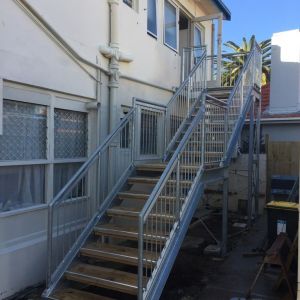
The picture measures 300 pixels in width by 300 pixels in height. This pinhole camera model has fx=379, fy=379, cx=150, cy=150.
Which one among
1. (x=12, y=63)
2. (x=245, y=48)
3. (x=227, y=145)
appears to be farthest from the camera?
(x=245, y=48)

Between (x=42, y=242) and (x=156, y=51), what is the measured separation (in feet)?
14.7

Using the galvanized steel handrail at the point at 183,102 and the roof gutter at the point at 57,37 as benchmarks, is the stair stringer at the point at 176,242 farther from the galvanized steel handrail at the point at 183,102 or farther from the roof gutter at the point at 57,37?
the roof gutter at the point at 57,37

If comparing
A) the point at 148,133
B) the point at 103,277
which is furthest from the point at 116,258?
the point at 148,133

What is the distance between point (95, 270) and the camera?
445 cm

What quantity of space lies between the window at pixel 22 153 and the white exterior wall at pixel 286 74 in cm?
949

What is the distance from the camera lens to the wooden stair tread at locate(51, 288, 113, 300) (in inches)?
163

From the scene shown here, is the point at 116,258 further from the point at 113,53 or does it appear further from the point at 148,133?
the point at 113,53

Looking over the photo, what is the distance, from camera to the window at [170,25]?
841 centimetres

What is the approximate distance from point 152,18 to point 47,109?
3.74 metres

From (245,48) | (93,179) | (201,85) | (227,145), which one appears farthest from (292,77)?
(245,48)

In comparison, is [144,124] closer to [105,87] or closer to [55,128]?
[105,87]

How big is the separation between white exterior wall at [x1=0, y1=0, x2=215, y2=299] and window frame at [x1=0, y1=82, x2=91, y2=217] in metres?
0.01

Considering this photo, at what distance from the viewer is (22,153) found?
185 inches

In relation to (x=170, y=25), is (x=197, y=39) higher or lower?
higher
